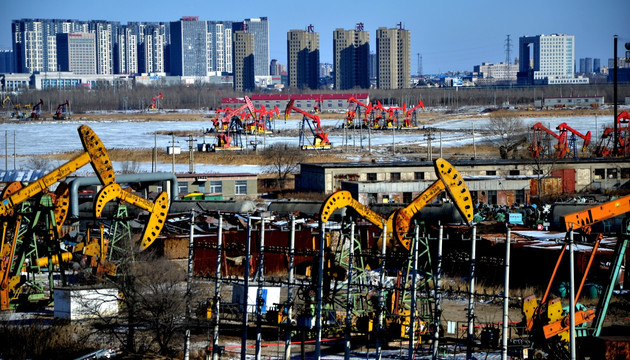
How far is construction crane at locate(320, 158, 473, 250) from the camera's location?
55.5 feet

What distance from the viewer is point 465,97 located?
128875mm

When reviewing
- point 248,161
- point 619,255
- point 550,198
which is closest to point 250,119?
point 248,161

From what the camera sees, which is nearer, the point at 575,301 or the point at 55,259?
the point at 575,301

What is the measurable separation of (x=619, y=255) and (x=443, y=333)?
10.7ft

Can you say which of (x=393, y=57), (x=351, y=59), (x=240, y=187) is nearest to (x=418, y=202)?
(x=240, y=187)

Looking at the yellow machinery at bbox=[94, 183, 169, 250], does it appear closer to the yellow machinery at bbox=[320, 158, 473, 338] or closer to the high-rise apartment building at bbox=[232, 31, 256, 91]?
the yellow machinery at bbox=[320, 158, 473, 338]

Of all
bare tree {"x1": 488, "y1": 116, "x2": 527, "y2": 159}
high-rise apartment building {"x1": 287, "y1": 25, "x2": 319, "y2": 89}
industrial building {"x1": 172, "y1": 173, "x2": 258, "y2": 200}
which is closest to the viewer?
industrial building {"x1": 172, "y1": 173, "x2": 258, "y2": 200}

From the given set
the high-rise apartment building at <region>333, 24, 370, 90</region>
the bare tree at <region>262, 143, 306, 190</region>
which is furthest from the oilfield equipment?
the high-rise apartment building at <region>333, 24, 370, 90</region>

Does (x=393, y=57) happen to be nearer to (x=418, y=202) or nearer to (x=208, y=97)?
(x=208, y=97)

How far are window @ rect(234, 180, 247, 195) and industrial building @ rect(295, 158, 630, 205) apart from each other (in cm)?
260

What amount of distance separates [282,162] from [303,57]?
140130 mm

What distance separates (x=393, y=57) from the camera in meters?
167

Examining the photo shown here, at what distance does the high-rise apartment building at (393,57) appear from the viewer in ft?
547

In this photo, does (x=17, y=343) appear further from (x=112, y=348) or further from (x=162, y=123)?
(x=162, y=123)
